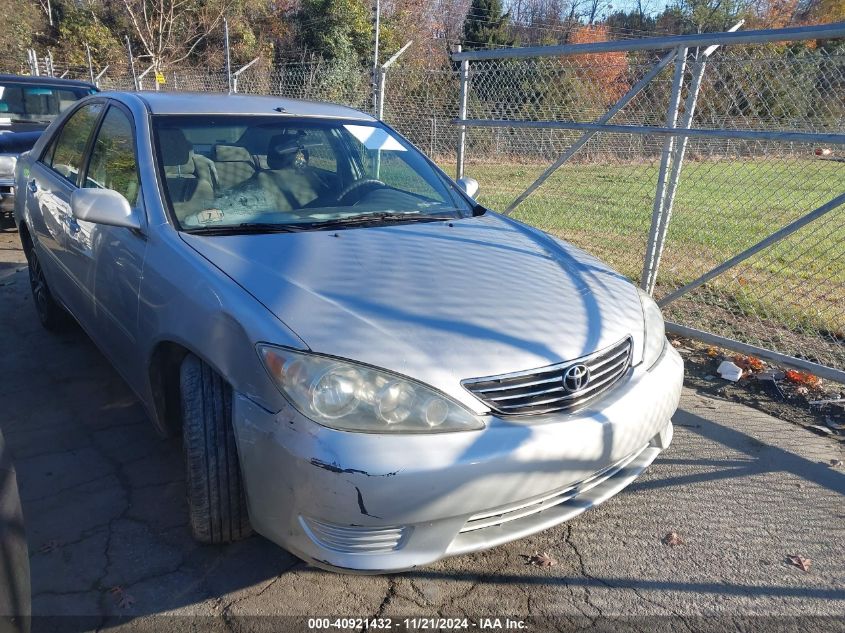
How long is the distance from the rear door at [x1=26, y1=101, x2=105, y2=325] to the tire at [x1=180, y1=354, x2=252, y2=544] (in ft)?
4.83

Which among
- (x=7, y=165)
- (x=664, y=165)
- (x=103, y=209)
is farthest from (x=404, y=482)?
(x=7, y=165)

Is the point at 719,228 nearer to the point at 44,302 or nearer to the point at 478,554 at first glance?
the point at 478,554

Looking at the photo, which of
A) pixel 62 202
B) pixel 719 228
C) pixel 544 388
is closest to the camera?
pixel 544 388

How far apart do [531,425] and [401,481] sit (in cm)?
48

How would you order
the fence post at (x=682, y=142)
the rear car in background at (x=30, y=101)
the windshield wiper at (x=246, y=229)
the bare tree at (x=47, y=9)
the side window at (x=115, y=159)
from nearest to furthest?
the windshield wiper at (x=246, y=229) → the side window at (x=115, y=159) → the fence post at (x=682, y=142) → the rear car in background at (x=30, y=101) → the bare tree at (x=47, y=9)

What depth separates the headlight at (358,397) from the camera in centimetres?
197

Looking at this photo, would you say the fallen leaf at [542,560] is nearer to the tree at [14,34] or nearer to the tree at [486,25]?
the tree at [14,34]

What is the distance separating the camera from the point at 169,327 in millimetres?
2453

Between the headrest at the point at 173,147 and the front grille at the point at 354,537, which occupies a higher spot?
the headrest at the point at 173,147

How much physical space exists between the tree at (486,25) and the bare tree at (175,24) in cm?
1108

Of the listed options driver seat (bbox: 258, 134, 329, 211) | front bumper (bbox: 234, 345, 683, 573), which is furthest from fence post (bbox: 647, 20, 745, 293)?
front bumper (bbox: 234, 345, 683, 573)

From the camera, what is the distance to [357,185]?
3473mm

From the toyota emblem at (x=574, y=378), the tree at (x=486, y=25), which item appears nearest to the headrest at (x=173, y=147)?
the toyota emblem at (x=574, y=378)

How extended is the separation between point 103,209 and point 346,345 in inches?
54.4
